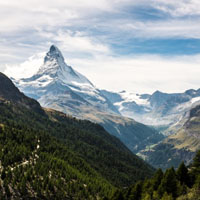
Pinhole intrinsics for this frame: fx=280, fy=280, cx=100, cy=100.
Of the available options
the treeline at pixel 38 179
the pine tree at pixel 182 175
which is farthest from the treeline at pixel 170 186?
the treeline at pixel 38 179

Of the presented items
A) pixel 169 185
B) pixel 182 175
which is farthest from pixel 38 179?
pixel 169 185

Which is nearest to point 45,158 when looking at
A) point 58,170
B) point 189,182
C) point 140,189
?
point 58,170

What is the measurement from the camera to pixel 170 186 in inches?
3954

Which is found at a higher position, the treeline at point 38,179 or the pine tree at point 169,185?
the pine tree at point 169,185

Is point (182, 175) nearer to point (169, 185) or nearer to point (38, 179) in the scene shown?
point (169, 185)

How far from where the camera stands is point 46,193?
512ft

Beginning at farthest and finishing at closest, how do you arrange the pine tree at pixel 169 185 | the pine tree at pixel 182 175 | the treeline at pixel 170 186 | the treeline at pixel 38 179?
the treeline at pixel 38 179, the pine tree at pixel 182 175, the pine tree at pixel 169 185, the treeline at pixel 170 186

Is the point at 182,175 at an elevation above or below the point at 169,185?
above

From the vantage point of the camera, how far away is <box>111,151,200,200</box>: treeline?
93.1 meters

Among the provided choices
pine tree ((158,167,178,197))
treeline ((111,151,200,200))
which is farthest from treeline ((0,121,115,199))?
pine tree ((158,167,178,197))

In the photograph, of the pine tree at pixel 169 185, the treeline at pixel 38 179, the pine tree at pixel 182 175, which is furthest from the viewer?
the treeline at pixel 38 179

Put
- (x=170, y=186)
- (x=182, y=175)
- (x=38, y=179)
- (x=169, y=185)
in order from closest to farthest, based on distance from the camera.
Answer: (x=170, y=186)
(x=169, y=185)
(x=182, y=175)
(x=38, y=179)

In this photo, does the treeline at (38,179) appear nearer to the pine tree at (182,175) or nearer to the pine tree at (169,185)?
the pine tree at (182,175)

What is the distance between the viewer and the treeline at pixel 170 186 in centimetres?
9309
